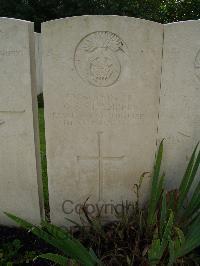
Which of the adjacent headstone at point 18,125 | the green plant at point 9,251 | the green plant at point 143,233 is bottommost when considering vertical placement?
the green plant at point 9,251

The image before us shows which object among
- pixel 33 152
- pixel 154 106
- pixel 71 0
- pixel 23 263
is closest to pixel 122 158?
pixel 154 106

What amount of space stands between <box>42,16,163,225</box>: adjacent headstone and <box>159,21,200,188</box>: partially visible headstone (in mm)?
69

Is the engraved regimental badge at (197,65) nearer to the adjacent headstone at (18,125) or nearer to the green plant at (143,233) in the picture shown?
the green plant at (143,233)

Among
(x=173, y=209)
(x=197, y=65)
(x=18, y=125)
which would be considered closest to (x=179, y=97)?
(x=197, y=65)

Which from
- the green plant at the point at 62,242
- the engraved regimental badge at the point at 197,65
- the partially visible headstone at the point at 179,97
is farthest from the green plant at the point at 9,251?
the engraved regimental badge at the point at 197,65

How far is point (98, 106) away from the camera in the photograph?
7.57 feet

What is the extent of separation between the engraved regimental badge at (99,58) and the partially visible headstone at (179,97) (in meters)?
0.34

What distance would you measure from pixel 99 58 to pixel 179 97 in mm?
644

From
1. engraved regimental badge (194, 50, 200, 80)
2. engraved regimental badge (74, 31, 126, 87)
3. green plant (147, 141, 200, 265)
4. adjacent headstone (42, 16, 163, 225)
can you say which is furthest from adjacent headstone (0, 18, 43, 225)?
engraved regimental badge (194, 50, 200, 80)

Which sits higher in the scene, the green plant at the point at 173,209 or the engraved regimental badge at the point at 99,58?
the engraved regimental badge at the point at 99,58

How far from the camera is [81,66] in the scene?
→ 222 centimetres

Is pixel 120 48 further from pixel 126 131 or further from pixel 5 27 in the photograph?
pixel 5 27

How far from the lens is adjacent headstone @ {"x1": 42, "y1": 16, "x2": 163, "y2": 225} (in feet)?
7.09

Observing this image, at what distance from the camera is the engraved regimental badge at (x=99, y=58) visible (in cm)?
216
